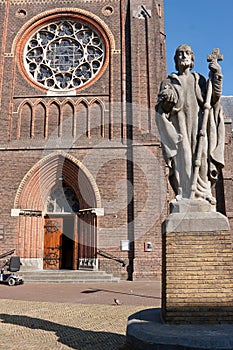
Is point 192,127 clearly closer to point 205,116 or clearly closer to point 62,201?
point 205,116

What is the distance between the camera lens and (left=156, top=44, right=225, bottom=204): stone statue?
431 cm

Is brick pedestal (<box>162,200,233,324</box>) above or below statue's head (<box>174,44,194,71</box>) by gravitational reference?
below

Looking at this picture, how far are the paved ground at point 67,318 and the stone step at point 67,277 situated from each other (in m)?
3.11

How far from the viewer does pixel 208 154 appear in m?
4.37

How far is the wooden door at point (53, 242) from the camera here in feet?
54.2

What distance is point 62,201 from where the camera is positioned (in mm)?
17312

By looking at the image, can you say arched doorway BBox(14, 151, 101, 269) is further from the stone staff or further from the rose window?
the stone staff

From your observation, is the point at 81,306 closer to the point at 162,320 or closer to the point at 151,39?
the point at 162,320

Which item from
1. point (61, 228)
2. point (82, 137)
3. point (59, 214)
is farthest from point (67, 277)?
point (82, 137)

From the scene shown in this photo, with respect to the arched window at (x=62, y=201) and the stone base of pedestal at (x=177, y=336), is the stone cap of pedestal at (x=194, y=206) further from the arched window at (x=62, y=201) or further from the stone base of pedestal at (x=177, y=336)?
the arched window at (x=62, y=201)

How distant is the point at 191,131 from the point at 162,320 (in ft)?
7.78

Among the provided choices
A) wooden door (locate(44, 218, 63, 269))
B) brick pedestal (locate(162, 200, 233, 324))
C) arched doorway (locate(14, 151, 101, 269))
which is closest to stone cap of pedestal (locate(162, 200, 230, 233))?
brick pedestal (locate(162, 200, 233, 324))

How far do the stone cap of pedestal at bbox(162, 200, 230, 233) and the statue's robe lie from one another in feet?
0.48

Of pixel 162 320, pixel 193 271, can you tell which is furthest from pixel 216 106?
pixel 162 320
